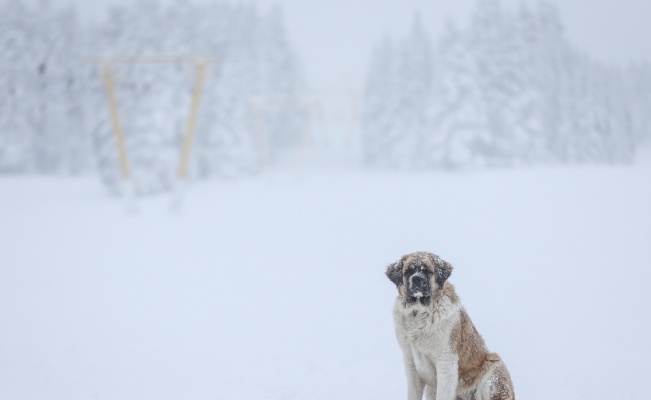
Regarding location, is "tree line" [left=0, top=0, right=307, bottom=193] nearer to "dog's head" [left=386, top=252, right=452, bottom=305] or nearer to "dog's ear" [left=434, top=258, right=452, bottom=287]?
"dog's head" [left=386, top=252, right=452, bottom=305]

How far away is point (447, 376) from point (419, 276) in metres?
0.81

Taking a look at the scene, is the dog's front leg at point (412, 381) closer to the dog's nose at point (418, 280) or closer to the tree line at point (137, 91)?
the dog's nose at point (418, 280)

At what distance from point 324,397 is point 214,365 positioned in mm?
1948

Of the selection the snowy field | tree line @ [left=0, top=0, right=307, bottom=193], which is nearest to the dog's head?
the snowy field

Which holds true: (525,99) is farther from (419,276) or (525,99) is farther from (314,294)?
(419,276)

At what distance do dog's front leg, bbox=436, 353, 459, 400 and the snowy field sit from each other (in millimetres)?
1820

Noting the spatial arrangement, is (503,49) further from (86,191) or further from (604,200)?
(86,191)

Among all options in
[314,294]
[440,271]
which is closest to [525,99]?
[314,294]

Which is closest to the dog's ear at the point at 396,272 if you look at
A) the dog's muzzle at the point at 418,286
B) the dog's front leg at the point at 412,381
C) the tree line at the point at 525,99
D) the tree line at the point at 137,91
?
the dog's muzzle at the point at 418,286

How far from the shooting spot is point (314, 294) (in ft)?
36.5

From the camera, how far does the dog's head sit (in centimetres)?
417

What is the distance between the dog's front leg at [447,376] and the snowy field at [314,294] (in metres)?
1.82

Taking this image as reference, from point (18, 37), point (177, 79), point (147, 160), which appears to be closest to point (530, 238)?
point (147, 160)

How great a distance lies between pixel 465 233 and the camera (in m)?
16.3
